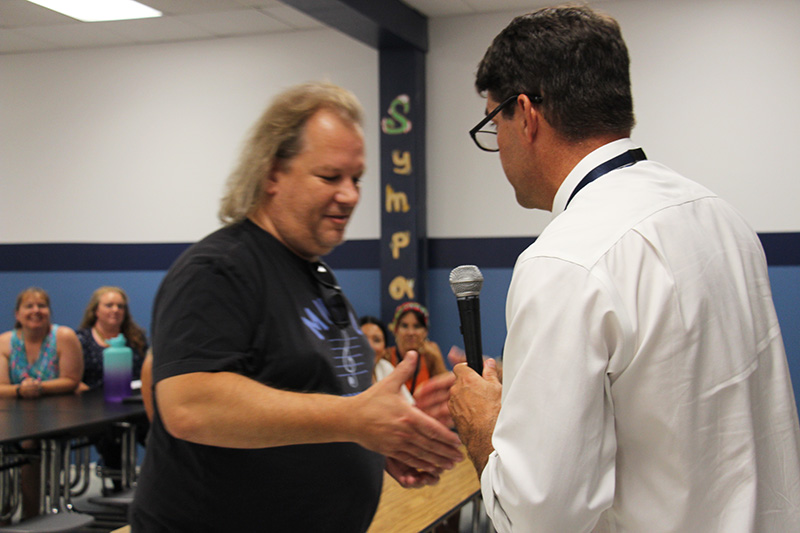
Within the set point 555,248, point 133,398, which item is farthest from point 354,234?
point 555,248

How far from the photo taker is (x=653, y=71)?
17.1 feet

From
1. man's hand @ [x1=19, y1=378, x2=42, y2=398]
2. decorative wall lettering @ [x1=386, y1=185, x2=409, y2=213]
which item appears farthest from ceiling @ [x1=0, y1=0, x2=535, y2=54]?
man's hand @ [x1=19, y1=378, x2=42, y2=398]

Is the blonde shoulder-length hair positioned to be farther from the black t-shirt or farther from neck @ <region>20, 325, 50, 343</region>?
neck @ <region>20, 325, 50, 343</region>

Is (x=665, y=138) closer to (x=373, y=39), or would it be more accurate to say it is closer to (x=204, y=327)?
(x=373, y=39)

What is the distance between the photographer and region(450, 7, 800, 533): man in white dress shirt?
940 mm

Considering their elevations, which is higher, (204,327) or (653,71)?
(653,71)

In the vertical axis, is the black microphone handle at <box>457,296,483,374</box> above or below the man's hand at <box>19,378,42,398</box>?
above

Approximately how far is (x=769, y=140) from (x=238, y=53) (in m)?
3.85

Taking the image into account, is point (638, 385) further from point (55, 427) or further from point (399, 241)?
point (399, 241)

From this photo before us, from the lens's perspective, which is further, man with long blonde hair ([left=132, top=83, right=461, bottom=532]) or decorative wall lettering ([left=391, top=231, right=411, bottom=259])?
decorative wall lettering ([left=391, top=231, right=411, bottom=259])

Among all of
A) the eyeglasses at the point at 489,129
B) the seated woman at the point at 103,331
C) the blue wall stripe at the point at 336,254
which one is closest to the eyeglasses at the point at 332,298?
the eyeglasses at the point at 489,129

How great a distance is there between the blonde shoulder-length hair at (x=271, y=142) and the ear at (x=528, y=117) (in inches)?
20.8

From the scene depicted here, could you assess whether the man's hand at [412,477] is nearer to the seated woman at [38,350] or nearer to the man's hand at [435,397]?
the man's hand at [435,397]

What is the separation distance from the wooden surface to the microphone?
1219 mm
